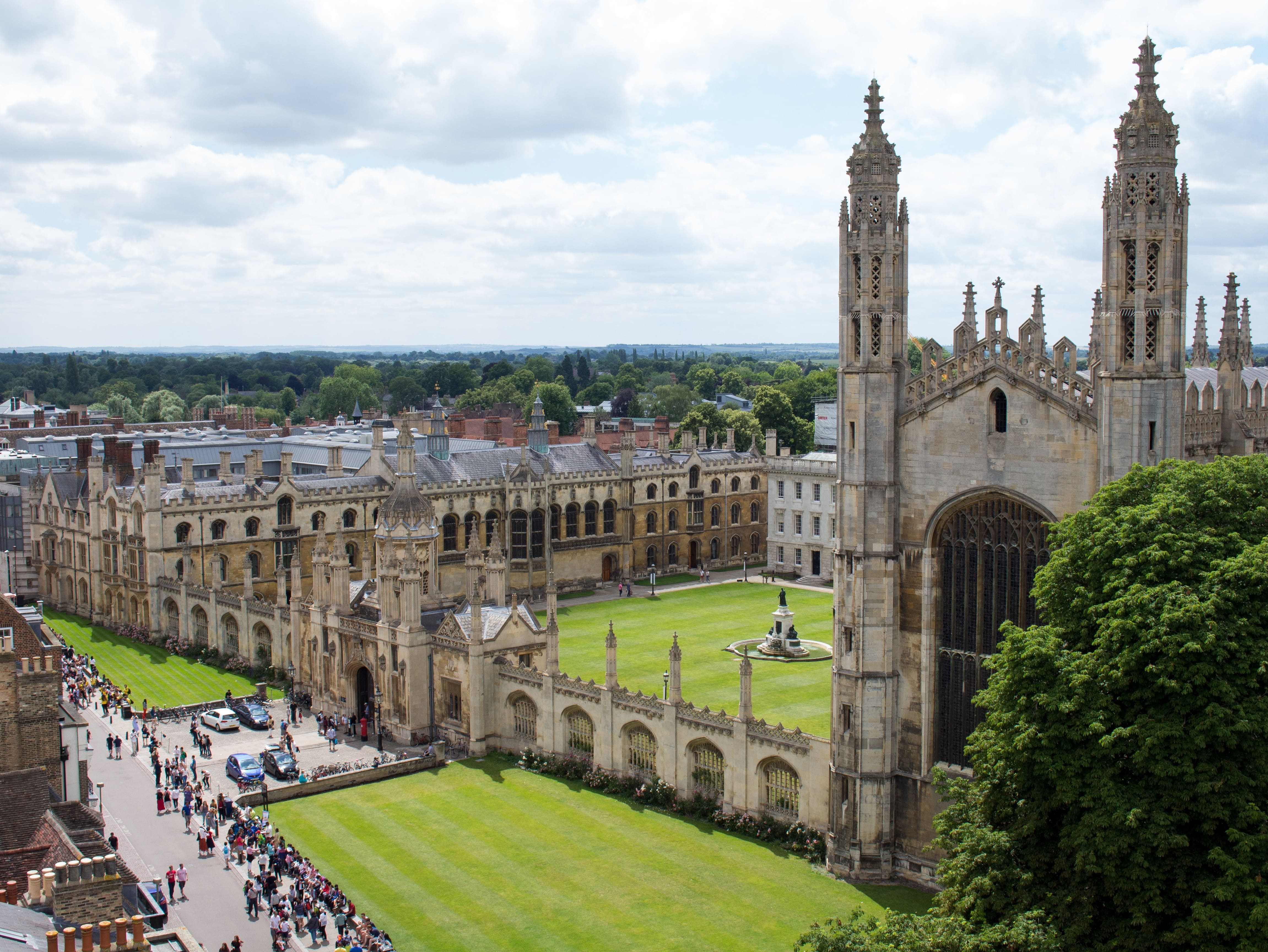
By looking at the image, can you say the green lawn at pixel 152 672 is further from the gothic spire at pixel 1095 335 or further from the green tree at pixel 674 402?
the green tree at pixel 674 402

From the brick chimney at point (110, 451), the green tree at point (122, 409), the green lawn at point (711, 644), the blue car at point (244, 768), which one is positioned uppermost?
the green tree at point (122, 409)

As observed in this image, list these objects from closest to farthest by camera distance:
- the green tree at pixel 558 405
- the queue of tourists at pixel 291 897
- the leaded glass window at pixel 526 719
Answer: the queue of tourists at pixel 291 897 < the leaded glass window at pixel 526 719 < the green tree at pixel 558 405

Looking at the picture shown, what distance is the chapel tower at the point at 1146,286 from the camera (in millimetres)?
28031

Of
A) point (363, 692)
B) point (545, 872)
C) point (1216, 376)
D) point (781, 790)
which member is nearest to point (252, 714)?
point (363, 692)

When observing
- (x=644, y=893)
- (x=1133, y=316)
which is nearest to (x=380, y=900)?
(x=644, y=893)

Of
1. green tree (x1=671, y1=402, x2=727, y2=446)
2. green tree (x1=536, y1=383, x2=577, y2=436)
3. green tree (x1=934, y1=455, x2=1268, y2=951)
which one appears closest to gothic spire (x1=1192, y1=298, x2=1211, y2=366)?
green tree (x1=934, y1=455, x2=1268, y2=951)

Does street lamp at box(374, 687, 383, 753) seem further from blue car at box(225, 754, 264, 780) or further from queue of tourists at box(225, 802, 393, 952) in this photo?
queue of tourists at box(225, 802, 393, 952)

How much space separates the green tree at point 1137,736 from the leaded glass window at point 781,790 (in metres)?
9.69

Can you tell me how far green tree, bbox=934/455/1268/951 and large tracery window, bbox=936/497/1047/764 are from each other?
501 cm

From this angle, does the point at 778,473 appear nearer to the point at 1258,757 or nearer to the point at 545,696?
the point at 545,696

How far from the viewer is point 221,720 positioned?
48.4m

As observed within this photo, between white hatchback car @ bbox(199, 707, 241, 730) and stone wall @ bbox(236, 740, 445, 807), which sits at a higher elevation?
white hatchback car @ bbox(199, 707, 241, 730)

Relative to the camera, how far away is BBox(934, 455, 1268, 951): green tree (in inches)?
854

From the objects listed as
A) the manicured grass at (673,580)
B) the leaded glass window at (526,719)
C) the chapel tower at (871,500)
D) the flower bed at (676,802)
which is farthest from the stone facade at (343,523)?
the chapel tower at (871,500)
